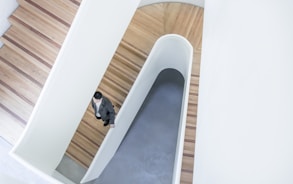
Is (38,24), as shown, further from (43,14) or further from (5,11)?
(5,11)

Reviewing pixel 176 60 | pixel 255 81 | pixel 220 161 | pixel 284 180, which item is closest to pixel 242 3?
pixel 255 81

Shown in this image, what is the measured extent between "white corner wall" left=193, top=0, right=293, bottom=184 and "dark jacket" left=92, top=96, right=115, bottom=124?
273cm

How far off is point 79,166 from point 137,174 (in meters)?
1.21

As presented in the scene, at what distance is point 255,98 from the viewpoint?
4.96 feet

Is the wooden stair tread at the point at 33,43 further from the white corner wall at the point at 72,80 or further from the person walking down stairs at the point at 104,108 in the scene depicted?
the person walking down stairs at the point at 104,108

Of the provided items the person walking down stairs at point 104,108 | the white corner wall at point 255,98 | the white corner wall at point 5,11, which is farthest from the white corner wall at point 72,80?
the white corner wall at point 255,98

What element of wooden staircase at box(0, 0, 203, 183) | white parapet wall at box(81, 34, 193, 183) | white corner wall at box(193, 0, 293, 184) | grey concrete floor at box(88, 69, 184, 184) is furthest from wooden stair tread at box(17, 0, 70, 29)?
grey concrete floor at box(88, 69, 184, 184)

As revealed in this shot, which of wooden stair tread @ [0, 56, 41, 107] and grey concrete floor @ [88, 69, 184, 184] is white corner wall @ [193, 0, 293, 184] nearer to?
wooden stair tread @ [0, 56, 41, 107]

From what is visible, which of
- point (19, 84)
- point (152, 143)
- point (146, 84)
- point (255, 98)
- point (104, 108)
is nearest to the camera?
point (255, 98)

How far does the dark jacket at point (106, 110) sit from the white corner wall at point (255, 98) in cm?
273

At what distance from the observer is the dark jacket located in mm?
4863

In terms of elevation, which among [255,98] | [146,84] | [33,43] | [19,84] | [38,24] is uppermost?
[146,84]

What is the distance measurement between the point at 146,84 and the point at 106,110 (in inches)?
65.6

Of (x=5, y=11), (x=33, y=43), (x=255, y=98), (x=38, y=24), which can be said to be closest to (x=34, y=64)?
(x=33, y=43)
